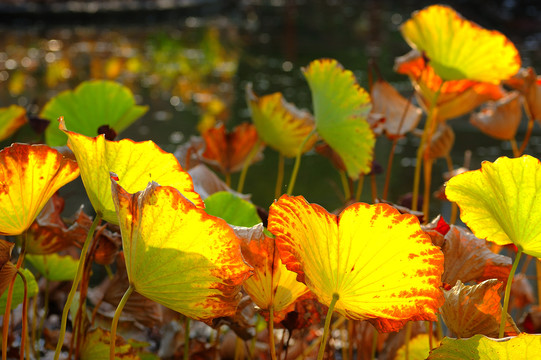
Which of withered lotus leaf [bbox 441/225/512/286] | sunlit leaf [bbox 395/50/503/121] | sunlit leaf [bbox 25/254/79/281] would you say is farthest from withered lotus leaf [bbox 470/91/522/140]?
sunlit leaf [bbox 25/254/79/281]

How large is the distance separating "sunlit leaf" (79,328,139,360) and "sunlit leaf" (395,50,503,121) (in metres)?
0.36

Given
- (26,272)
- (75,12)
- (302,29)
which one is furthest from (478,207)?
(75,12)

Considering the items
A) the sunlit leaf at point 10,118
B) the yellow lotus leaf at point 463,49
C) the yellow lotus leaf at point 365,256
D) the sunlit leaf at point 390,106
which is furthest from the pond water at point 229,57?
the yellow lotus leaf at point 365,256

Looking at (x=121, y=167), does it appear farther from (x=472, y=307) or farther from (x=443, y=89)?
(x=443, y=89)

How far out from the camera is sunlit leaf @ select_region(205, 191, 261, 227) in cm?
53

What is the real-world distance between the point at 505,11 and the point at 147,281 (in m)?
6.33

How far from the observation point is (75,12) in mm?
6609

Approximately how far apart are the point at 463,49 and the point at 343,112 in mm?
130

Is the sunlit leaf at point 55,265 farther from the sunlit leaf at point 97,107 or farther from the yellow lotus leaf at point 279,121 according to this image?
the yellow lotus leaf at point 279,121

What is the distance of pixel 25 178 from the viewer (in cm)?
42

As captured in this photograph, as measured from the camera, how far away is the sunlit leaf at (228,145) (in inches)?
31.6

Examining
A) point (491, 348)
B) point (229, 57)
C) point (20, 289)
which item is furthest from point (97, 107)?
point (229, 57)

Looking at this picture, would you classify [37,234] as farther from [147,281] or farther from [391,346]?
[391,346]

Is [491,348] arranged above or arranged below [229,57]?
above
